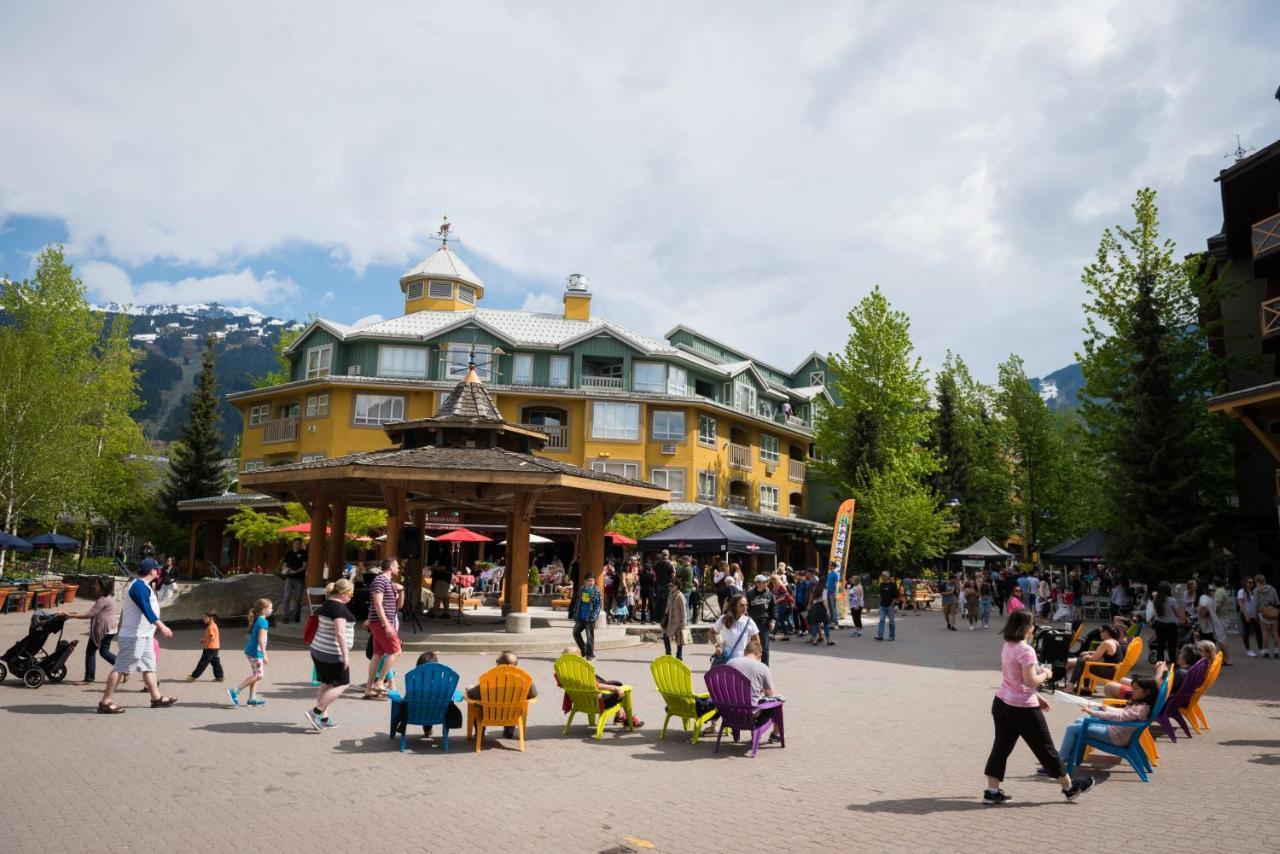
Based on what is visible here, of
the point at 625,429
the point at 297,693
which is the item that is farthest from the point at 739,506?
the point at 297,693

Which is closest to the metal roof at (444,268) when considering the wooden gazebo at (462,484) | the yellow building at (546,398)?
the yellow building at (546,398)

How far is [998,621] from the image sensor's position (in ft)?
97.7

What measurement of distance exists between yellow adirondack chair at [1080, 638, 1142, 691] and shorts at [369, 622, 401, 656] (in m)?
9.43

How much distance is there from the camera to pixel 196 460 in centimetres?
5212

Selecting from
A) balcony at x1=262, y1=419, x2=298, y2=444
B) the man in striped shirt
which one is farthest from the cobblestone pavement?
balcony at x1=262, y1=419, x2=298, y2=444

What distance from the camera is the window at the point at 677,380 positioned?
Answer: 1780 inches

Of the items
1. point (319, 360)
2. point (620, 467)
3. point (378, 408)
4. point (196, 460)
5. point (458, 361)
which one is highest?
point (319, 360)

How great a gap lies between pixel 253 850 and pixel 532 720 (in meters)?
4.97

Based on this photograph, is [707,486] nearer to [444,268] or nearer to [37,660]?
[444,268]

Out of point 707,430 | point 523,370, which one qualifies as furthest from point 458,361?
point 707,430

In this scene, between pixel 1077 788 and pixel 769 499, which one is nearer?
pixel 1077 788

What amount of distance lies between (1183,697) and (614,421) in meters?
34.5

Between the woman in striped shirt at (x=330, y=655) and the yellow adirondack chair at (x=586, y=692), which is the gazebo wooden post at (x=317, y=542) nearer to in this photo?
the woman in striped shirt at (x=330, y=655)

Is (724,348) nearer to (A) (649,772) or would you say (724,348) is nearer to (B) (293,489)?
(B) (293,489)
